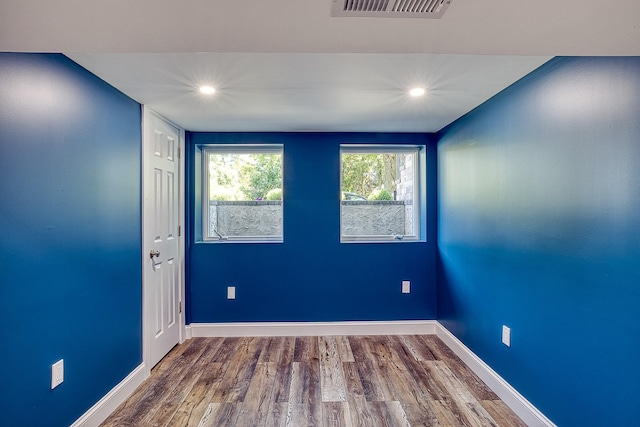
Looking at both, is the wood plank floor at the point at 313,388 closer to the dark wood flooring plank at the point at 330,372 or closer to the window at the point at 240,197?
the dark wood flooring plank at the point at 330,372

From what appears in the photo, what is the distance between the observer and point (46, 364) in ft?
4.89

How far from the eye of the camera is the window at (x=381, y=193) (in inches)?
129

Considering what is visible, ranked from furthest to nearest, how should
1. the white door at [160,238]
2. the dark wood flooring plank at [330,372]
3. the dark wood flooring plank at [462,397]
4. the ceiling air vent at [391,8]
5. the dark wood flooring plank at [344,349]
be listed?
1. the dark wood flooring plank at [344,349]
2. the white door at [160,238]
3. the dark wood flooring plank at [330,372]
4. the dark wood flooring plank at [462,397]
5. the ceiling air vent at [391,8]

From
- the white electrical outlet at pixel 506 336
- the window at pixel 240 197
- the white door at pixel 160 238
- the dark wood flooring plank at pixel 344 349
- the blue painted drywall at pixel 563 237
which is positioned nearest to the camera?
the blue painted drywall at pixel 563 237

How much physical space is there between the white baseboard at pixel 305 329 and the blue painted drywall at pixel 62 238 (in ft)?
3.06

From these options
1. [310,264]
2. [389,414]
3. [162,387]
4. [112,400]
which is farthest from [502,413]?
[112,400]

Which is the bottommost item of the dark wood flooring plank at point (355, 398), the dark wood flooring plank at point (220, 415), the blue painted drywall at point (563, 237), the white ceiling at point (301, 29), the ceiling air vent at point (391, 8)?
the dark wood flooring plank at point (220, 415)

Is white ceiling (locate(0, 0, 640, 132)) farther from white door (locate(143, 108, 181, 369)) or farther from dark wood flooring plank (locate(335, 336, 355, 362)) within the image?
dark wood flooring plank (locate(335, 336, 355, 362))

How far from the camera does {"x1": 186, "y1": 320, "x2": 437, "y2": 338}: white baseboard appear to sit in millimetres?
3088

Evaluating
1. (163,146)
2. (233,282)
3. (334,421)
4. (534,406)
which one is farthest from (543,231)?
(163,146)

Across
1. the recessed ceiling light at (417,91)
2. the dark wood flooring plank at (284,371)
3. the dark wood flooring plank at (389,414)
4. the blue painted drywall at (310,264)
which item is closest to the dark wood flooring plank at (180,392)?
the blue painted drywall at (310,264)

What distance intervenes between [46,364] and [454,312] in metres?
2.78

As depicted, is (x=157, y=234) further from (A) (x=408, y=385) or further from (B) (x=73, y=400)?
(A) (x=408, y=385)

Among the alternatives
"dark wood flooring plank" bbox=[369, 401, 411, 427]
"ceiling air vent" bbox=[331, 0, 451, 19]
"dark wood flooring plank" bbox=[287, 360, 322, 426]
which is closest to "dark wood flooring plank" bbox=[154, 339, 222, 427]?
"dark wood flooring plank" bbox=[287, 360, 322, 426]
